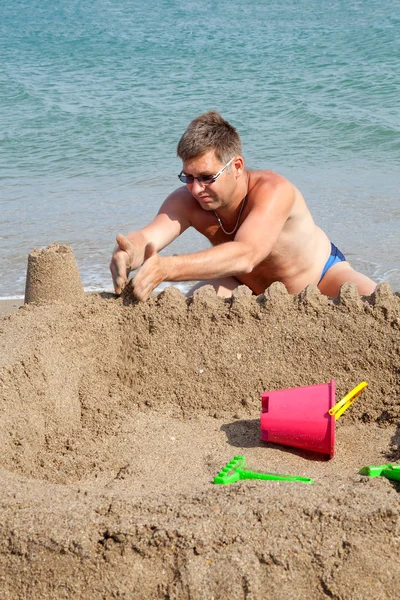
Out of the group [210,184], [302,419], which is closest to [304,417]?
[302,419]

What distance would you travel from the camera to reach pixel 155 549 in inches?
85.0

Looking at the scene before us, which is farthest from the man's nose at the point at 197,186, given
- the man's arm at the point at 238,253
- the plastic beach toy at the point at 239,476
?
the plastic beach toy at the point at 239,476

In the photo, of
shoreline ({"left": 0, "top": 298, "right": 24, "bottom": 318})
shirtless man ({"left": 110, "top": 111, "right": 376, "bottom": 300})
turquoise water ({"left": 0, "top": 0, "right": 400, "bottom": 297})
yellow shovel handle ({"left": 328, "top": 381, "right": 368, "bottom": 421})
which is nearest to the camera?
yellow shovel handle ({"left": 328, "top": 381, "right": 368, "bottom": 421})

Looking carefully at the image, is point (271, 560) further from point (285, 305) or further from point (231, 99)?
point (231, 99)

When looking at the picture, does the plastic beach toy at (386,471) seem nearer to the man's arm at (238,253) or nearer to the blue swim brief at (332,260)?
the man's arm at (238,253)

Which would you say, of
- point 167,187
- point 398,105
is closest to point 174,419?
point 167,187

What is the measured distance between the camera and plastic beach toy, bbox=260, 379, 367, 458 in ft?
10.00

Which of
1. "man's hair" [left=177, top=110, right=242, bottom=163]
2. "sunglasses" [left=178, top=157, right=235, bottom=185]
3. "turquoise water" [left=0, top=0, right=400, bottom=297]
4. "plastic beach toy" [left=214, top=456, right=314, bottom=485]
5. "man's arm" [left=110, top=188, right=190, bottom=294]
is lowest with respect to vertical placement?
"turquoise water" [left=0, top=0, right=400, bottom=297]

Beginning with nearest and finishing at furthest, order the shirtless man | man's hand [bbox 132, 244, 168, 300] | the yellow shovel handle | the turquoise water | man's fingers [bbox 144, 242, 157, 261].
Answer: the yellow shovel handle
man's hand [bbox 132, 244, 168, 300]
the shirtless man
man's fingers [bbox 144, 242, 157, 261]
the turquoise water

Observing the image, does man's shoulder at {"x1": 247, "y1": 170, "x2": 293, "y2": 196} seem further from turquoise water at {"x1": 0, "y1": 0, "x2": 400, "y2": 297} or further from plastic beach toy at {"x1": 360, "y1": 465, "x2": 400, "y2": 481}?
turquoise water at {"x1": 0, "y1": 0, "x2": 400, "y2": 297}

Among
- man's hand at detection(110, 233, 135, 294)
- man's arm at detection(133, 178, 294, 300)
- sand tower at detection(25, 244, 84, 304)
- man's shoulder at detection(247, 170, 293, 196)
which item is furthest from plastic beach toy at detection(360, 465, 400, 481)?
sand tower at detection(25, 244, 84, 304)

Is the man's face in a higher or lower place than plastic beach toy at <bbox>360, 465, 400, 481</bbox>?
higher

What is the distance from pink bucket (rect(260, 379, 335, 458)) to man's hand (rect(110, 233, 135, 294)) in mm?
916

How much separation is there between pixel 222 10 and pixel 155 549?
19.1m
